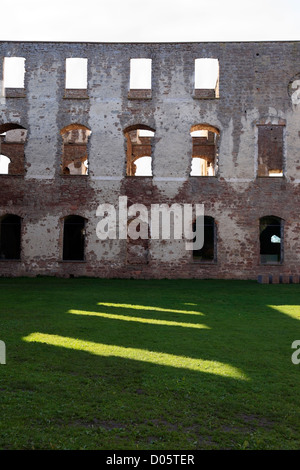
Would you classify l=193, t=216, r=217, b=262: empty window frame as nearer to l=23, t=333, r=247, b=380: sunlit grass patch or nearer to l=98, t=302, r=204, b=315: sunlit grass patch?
l=98, t=302, r=204, b=315: sunlit grass patch

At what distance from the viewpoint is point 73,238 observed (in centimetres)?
1892

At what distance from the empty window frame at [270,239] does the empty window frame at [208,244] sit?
2032 millimetres

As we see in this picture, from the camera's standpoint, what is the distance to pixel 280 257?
17.7 meters

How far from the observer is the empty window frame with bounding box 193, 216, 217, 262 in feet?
58.3

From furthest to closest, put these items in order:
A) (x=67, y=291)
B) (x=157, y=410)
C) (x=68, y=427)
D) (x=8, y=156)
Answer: (x=8, y=156), (x=67, y=291), (x=157, y=410), (x=68, y=427)

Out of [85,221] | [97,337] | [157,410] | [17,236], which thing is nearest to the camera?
[157,410]

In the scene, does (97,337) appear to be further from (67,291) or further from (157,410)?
(67,291)

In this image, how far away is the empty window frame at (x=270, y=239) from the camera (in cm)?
1767

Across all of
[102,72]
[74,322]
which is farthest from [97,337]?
[102,72]

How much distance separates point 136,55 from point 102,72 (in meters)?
1.59

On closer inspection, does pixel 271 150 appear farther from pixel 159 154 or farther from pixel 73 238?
pixel 73 238

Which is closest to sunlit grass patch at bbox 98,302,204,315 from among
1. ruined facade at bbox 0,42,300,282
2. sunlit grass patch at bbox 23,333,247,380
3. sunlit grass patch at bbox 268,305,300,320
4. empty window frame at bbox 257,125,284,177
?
sunlit grass patch at bbox 268,305,300,320

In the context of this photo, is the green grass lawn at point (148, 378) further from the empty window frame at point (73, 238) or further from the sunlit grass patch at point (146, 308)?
the empty window frame at point (73, 238)

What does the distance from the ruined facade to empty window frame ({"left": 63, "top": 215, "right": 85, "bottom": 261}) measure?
21cm
